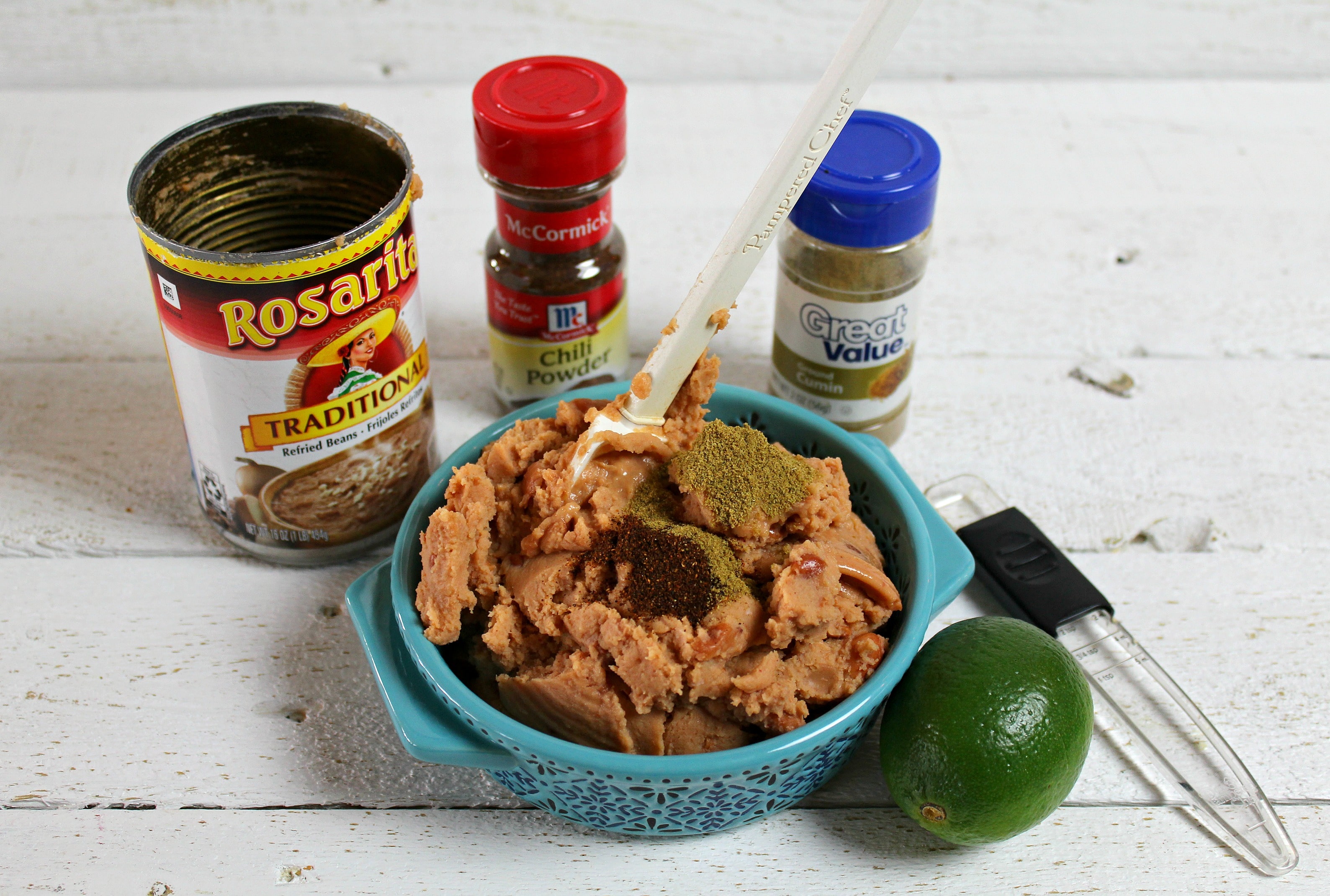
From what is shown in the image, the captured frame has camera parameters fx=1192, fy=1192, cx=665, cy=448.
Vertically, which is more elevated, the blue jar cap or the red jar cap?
the red jar cap

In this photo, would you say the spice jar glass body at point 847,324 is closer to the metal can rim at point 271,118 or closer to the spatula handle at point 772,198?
the spatula handle at point 772,198

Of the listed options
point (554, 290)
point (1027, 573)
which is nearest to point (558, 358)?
point (554, 290)

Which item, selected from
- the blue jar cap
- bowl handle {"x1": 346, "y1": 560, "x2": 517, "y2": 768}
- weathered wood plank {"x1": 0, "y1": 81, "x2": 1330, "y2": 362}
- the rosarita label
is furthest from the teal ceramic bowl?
weathered wood plank {"x1": 0, "y1": 81, "x2": 1330, "y2": 362}

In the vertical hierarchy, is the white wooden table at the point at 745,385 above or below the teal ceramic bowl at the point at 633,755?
below

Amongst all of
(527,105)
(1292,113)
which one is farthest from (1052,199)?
(527,105)

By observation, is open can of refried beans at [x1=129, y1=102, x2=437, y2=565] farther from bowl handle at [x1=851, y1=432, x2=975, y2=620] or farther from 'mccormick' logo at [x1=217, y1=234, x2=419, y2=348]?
bowl handle at [x1=851, y1=432, x2=975, y2=620]

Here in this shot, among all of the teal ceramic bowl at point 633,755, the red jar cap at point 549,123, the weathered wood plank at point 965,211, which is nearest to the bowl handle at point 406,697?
the teal ceramic bowl at point 633,755

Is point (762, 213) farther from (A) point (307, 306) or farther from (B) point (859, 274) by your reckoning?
(A) point (307, 306)
